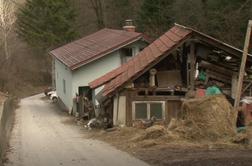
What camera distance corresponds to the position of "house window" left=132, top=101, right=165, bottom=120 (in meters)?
24.8

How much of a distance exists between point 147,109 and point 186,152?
9.97 meters

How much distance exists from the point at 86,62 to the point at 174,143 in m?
18.9

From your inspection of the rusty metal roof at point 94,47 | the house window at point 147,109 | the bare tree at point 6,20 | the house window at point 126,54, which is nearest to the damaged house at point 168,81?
the house window at point 147,109

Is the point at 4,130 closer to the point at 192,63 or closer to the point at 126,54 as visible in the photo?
the point at 192,63

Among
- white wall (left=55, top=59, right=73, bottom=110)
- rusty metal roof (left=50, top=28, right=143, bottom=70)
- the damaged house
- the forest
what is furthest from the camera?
the forest

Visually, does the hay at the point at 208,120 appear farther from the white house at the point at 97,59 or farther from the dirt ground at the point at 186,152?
the white house at the point at 97,59

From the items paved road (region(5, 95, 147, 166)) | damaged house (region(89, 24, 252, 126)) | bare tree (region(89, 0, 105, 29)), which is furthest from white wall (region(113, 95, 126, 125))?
bare tree (region(89, 0, 105, 29))

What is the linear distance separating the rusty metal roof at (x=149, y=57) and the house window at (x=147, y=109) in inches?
50.3

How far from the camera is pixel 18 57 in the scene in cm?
7088

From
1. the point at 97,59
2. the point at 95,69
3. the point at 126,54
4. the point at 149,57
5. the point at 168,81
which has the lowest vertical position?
the point at 168,81

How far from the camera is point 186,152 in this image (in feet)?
48.7

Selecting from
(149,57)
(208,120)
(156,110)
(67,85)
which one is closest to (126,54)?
(67,85)

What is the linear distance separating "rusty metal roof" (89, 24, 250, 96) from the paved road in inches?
105

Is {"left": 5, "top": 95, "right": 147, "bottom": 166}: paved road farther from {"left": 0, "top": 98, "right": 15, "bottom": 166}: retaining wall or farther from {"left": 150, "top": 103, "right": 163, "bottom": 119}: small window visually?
{"left": 150, "top": 103, "right": 163, "bottom": 119}: small window
